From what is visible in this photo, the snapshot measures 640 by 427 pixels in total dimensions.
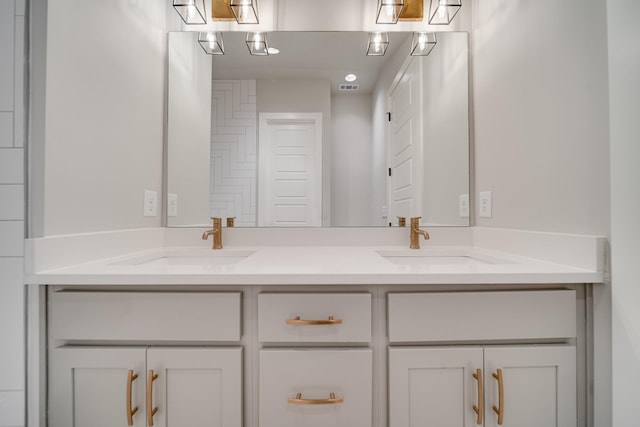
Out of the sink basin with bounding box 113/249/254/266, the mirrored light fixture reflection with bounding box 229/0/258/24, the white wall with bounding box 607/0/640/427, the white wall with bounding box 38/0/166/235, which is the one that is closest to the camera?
the white wall with bounding box 607/0/640/427

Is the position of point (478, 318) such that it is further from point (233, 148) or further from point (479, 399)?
point (233, 148)

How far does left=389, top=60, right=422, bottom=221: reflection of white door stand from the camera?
4.99 ft

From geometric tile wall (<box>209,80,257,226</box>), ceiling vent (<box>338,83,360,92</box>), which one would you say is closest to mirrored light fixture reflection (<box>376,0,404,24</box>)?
ceiling vent (<box>338,83,360,92</box>)

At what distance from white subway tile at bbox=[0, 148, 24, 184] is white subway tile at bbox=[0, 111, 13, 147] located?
0.06ft

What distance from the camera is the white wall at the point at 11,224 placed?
83 centimetres

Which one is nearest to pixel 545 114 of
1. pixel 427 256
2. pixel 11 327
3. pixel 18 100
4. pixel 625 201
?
pixel 625 201

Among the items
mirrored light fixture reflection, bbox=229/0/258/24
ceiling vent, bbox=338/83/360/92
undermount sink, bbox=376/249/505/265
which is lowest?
undermount sink, bbox=376/249/505/265

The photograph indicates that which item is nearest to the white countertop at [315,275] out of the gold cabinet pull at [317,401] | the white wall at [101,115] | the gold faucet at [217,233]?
the white wall at [101,115]

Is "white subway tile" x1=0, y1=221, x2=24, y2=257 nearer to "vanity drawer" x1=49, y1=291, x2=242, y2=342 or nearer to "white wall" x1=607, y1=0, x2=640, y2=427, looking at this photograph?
"vanity drawer" x1=49, y1=291, x2=242, y2=342

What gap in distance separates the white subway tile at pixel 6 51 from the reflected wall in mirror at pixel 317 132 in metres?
0.68

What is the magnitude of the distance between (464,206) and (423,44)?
835mm

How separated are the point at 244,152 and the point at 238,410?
109 cm

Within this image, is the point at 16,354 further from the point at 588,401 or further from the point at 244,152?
the point at 588,401

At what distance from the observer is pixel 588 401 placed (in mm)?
865
